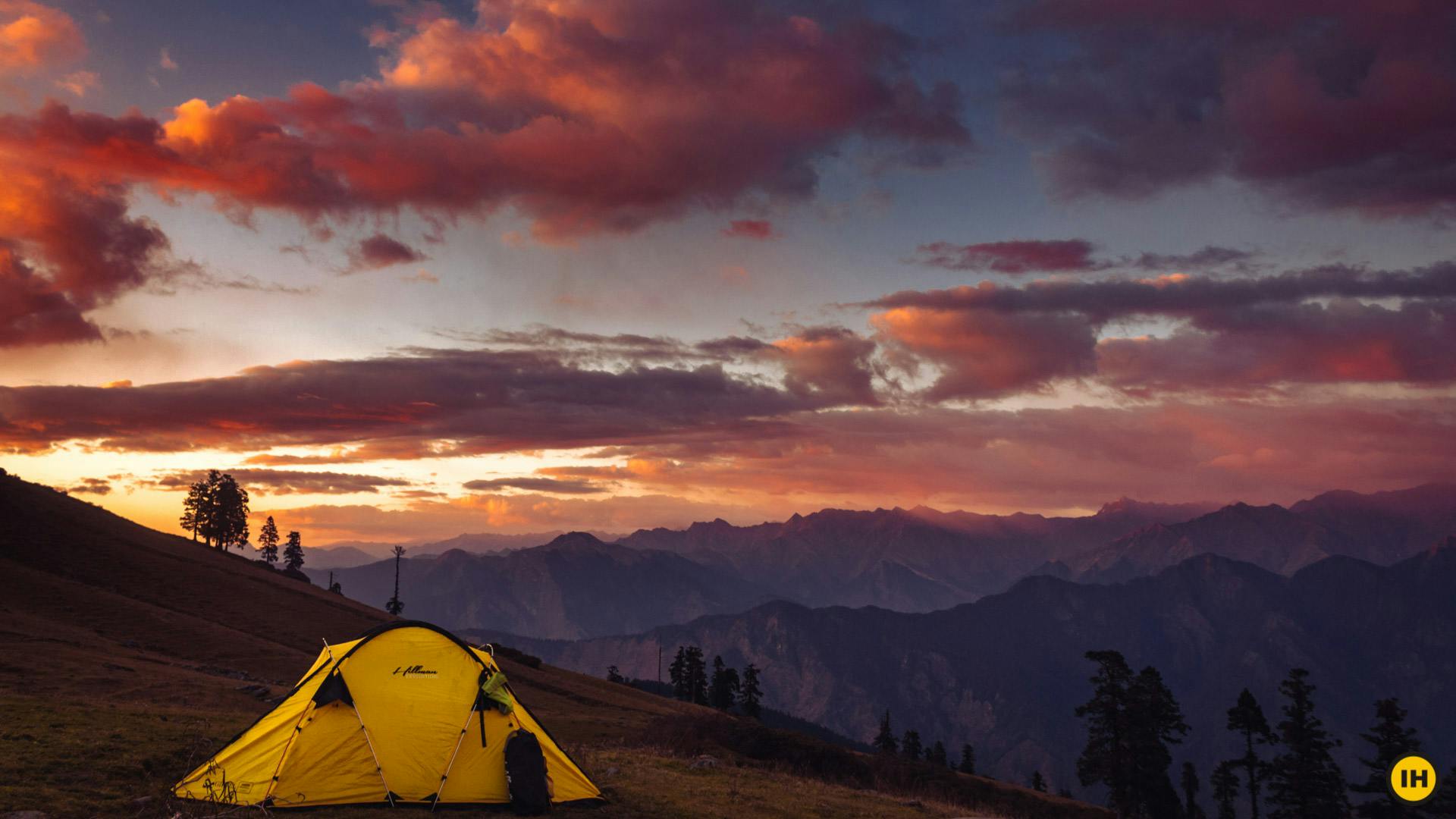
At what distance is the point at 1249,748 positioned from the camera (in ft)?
314

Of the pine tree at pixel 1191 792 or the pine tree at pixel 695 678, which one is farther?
the pine tree at pixel 695 678

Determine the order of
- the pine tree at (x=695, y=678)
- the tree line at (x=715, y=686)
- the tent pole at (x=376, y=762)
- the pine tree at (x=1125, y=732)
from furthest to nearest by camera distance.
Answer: the pine tree at (x=695, y=678), the tree line at (x=715, y=686), the pine tree at (x=1125, y=732), the tent pole at (x=376, y=762)

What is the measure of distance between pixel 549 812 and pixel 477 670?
426 cm

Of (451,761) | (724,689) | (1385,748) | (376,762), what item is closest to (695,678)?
(724,689)

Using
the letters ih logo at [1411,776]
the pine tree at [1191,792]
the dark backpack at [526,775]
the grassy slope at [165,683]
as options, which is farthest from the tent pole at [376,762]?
the pine tree at [1191,792]

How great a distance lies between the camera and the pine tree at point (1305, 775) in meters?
77.1

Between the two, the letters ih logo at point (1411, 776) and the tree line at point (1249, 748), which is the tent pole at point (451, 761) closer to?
the letters ih logo at point (1411, 776)

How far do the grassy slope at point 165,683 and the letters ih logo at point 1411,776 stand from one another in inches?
614

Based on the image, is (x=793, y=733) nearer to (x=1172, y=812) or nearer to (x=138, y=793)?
(x=138, y=793)

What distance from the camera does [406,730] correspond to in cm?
2283

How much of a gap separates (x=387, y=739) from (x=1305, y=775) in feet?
277

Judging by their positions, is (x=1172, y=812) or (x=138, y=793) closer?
(x=138, y=793)

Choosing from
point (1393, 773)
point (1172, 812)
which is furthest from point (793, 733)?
point (1172, 812)

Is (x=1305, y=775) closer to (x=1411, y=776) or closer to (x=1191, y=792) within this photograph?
(x=1191, y=792)
